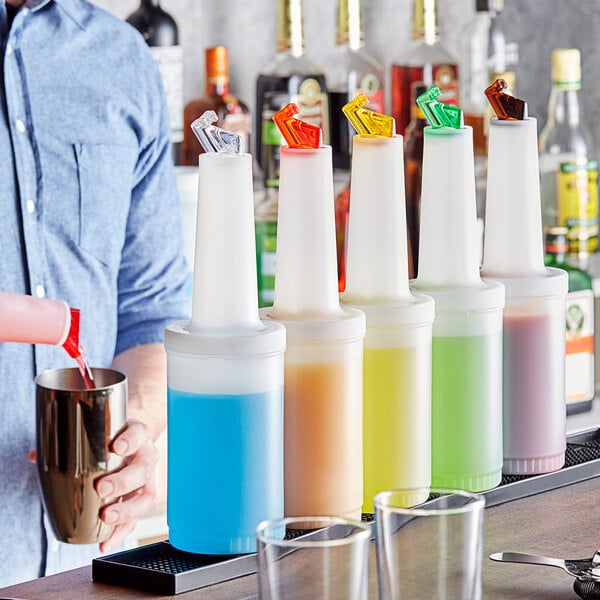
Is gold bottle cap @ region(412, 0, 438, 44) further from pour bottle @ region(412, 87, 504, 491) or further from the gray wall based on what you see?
pour bottle @ region(412, 87, 504, 491)

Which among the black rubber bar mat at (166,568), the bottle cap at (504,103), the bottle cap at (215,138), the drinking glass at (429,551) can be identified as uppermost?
the bottle cap at (504,103)

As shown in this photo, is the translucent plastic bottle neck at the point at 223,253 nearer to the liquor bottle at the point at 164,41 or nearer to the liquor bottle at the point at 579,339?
the liquor bottle at the point at 164,41

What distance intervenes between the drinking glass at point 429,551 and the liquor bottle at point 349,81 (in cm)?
143

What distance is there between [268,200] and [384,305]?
1.13 metres

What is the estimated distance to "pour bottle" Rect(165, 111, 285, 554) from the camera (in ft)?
3.16

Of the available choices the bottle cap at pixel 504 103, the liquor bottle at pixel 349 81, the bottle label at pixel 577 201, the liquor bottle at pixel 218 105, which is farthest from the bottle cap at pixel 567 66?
the bottle cap at pixel 504 103

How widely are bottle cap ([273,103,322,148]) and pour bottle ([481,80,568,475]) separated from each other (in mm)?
223

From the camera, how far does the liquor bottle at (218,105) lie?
7.13ft

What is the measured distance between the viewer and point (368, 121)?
1069mm

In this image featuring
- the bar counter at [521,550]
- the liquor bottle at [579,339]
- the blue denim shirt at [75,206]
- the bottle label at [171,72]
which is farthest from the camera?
the liquor bottle at [579,339]

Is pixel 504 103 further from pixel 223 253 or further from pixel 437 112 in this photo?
pixel 223 253

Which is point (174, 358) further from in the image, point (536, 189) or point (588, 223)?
point (588, 223)

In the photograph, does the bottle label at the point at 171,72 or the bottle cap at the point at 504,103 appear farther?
the bottle label at the point at 171,72

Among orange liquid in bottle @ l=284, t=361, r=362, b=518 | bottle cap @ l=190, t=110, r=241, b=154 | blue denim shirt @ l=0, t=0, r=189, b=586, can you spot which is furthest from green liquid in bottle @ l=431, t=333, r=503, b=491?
blue denim shirt @ l=0, t=0, r=189, b=586
